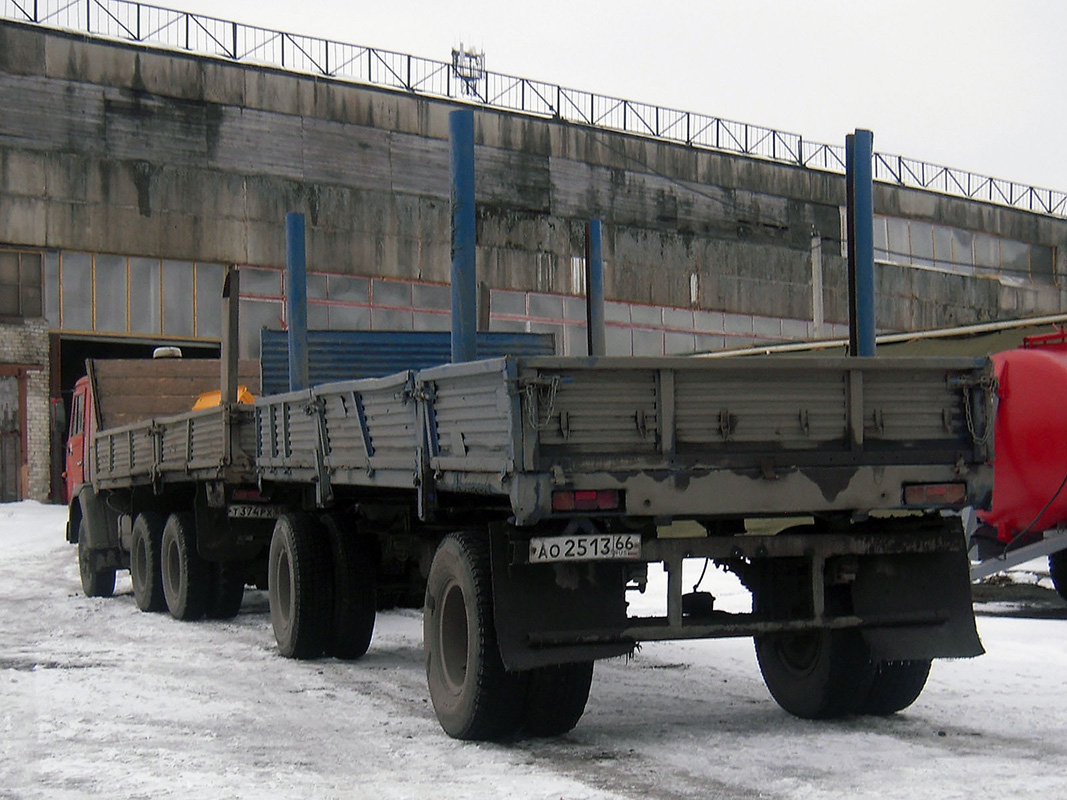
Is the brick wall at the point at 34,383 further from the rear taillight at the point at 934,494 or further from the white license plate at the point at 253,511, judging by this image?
the rear taillight at the point at 934,494

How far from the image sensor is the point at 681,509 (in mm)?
6465

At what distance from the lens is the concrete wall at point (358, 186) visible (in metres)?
31.0

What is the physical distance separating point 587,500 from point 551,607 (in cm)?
63

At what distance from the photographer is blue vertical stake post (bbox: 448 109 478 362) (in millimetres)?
7727

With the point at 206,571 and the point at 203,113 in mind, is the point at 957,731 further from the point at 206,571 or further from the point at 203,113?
the point at 203,113

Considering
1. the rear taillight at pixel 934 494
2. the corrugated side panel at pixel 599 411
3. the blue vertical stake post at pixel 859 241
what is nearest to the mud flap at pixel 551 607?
the corrugated side panel at pixel 599 411

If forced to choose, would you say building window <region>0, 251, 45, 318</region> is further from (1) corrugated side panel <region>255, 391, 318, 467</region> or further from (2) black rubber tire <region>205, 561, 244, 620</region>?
(1) corrugated side panel <region>255, 391, 318, 467</region>

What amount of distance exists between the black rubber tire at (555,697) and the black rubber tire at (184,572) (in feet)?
22.4

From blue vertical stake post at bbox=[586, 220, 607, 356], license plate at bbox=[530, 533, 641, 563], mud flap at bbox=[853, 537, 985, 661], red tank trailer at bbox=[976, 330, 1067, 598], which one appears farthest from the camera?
red tank trailer at bbox=[976, 330, 1067, 598]

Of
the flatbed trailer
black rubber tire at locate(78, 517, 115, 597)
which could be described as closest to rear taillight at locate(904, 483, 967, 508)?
the flatbed trailer

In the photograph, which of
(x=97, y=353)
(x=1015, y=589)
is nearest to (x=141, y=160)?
(x=97, y=353)

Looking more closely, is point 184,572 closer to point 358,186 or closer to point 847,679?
point 847,679

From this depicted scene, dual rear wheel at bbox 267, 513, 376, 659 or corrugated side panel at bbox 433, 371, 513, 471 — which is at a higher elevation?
corrugated side panel at bbox 433, 371, 513, 471

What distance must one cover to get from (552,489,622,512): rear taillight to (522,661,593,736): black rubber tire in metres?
0.92
